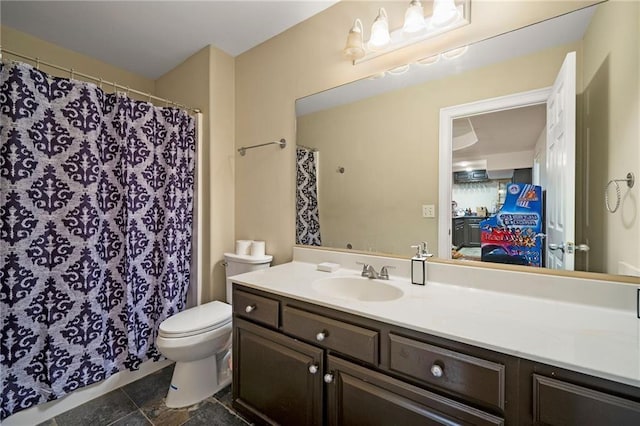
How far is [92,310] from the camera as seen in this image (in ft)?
5.37

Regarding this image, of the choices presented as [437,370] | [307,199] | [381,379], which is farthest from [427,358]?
[307,199]

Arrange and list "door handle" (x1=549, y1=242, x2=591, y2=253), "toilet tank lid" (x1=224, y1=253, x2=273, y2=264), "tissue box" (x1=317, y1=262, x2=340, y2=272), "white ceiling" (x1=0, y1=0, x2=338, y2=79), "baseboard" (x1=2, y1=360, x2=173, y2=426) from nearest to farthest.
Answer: "door handle" (x1=549, y1=242, x2=591, y2=253) < "baseboard" (x1=2, y1=360, x2=173, y2=426) < "tissue box" (x1=317, y1=262, x2=340, y2=272) < "white ceiling" (x1=0, y1=0, x2=338, y2=79) < "toilet tank lid" (x1=224, y1=253, x2=273, y2=264)

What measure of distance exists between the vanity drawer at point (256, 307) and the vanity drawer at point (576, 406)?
0.93 meters

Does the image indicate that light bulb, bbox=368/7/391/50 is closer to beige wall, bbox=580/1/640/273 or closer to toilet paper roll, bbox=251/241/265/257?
beige wall, bbox=580/1/640/273

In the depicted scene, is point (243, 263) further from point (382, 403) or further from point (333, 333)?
point (382, 403)

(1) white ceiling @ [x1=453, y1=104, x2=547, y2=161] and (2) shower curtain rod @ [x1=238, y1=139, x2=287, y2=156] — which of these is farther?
(2) shower curtain rod @ [x1=238, y1=139, x2=287, y2=156]

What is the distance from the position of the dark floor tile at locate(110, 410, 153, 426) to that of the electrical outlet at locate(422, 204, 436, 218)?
1.85 m

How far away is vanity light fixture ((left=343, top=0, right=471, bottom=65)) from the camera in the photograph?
4.07 ft

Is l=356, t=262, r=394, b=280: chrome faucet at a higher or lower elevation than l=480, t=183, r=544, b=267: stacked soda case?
Answer: lower

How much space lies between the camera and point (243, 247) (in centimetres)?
204

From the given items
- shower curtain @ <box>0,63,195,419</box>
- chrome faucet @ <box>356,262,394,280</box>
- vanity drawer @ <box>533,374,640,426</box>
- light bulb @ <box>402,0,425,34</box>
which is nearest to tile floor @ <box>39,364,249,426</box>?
shower curtain @ <box>0,63,195,419</box>

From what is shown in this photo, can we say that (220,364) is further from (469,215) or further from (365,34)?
(365,34)

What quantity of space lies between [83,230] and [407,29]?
2128mm

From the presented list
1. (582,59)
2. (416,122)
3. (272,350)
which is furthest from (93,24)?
(582,59)
